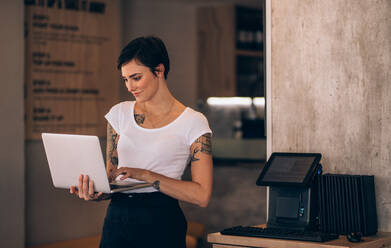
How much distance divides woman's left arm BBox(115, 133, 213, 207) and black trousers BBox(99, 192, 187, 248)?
0.09 meters

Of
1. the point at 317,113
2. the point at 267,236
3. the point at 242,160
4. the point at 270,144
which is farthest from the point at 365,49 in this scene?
the point at 242,160

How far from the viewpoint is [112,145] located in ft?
8.05

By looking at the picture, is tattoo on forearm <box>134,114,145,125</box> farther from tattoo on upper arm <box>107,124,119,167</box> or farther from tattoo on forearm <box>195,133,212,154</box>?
tattoo on forearm <box>195,133,212,154</box>

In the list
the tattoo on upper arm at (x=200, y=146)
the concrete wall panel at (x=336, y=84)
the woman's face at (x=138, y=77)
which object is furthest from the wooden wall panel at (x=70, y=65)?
the tattoo on upper arm at (x=200, y=146)

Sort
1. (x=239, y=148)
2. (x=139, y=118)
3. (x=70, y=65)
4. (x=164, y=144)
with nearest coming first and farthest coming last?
(x=164, y=144)
(x=139, y=118)
(x=70, y=65)
(x=239, y=148)

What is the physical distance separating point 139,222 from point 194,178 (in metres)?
0.28

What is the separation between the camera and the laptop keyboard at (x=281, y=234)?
221 centimetres

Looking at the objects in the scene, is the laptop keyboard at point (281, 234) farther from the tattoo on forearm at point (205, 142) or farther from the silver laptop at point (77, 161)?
the silver laptop at point (77, 161)

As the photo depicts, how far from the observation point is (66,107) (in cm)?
489

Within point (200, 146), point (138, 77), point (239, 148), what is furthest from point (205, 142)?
point (239, 148)

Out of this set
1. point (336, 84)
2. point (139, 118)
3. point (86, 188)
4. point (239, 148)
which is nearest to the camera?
A: point (86, 188)

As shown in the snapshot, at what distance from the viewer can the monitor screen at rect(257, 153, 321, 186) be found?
8.00 feet

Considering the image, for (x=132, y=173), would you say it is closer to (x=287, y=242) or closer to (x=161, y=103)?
(x=161, y=103)

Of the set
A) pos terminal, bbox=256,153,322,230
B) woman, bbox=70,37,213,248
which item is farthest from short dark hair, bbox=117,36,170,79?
pos terminal, bbox=256,153,322,230
